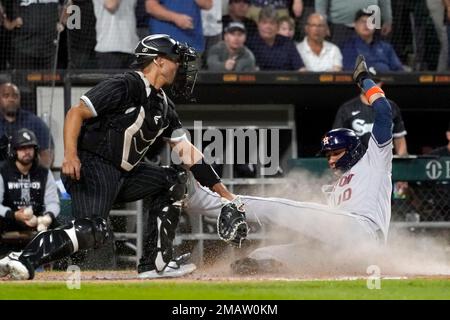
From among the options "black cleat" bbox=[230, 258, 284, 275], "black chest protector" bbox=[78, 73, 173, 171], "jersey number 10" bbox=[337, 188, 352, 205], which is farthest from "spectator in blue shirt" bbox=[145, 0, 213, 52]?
"black chest protector" bbox=[78, 73, 173, 171]

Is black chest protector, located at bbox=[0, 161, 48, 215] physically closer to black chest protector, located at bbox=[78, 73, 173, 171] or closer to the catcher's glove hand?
black chest protector, located at bbox=[78, 73, 173, 171]

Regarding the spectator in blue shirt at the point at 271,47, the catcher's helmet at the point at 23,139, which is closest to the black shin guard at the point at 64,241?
the catcher's helmet at the point at 23,139

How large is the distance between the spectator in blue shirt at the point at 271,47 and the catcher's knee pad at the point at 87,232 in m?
5.66

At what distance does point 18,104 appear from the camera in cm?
1152

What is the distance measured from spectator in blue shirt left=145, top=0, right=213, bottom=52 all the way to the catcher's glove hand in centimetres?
462

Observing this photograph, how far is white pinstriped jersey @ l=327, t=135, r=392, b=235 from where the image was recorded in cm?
838

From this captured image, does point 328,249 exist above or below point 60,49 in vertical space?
below

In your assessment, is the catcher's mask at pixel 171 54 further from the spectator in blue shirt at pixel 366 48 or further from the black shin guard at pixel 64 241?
the spectator in blue shirt at pixel 366 48

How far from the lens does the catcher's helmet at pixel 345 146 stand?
28.2ft

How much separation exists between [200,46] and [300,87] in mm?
1297

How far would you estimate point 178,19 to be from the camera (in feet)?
39.1

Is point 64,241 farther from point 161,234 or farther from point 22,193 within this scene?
point 22,193
